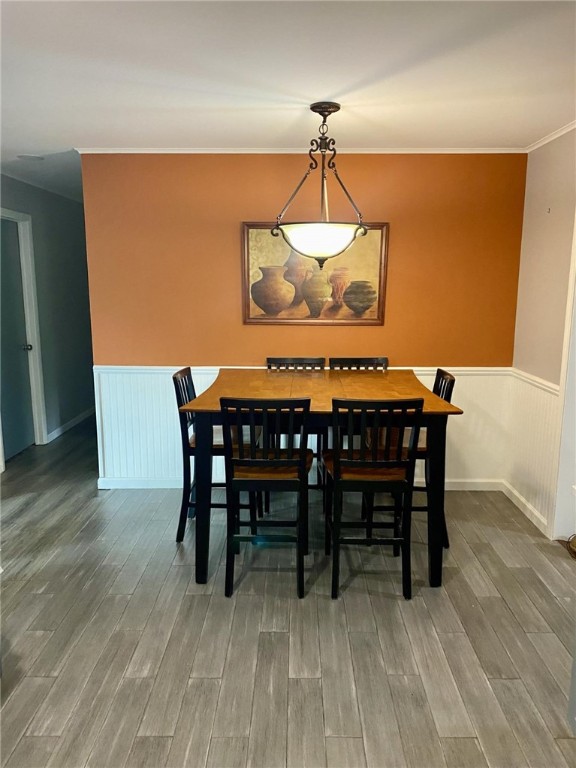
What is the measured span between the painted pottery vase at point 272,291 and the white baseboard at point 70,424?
2.72 meters

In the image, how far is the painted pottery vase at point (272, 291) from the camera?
389 cm

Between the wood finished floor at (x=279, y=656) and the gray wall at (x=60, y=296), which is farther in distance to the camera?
the gray wall at (x=60, y=296)

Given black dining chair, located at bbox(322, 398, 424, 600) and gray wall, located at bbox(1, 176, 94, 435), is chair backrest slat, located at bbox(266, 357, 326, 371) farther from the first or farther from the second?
gray wall, located at bbox(1, 176, 94, 435)

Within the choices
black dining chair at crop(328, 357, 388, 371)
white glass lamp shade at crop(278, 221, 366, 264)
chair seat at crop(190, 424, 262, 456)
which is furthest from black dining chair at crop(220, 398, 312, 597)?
black dining chair at crop(328, 357, 388, 371)

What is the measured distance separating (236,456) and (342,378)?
913 millimetres

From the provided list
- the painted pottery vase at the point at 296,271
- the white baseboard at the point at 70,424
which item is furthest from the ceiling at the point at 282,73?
the white baseboard at the point at 70,424

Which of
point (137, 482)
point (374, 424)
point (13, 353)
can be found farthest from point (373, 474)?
point (13, 353)

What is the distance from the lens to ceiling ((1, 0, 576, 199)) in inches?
71.3

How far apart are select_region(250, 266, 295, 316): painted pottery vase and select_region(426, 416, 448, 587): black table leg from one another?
5.38 feet

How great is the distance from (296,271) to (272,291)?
Result: 0.23 m

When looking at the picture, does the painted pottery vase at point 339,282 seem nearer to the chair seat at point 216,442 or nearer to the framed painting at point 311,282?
the framed painting at point 311,282

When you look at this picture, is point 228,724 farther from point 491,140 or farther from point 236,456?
point 491,140

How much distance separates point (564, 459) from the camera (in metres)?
3.20

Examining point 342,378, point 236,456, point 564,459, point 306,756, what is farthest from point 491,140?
point 306,756
